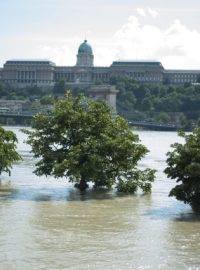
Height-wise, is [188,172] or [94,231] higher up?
[188,172]

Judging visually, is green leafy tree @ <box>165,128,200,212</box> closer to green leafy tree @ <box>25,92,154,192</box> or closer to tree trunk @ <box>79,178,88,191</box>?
green leafy tree @ <box>25,92,154,192</box>

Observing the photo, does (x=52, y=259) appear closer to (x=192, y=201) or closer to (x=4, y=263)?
(x=4, y=263)

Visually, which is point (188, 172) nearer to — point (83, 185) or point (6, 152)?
point (83, 185)

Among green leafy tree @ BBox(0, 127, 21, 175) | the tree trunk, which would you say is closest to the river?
the tree trunk

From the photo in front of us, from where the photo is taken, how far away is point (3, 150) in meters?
32.8

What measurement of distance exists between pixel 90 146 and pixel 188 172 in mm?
6327

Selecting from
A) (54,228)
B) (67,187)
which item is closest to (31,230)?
(54,228)

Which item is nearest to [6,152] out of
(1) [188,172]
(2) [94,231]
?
(1) [188,172]

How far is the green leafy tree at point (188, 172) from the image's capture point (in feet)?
82.9

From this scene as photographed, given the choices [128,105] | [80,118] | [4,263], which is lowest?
[4,263]

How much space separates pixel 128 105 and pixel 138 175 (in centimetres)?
15009

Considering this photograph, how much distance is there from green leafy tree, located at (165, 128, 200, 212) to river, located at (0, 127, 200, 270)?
585 mm

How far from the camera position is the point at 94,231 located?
866 inches

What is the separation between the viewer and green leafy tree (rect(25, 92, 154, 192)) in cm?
3034
